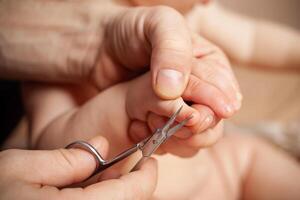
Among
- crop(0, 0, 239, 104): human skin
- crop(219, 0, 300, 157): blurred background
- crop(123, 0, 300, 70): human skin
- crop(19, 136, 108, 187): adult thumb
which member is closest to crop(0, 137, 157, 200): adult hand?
crop(19, 136, 108, 187): adult thumb

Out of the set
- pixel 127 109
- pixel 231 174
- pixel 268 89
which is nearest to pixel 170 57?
pixel 127 109

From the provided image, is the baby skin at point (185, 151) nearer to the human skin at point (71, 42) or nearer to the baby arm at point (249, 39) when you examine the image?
the human skin at point (71, 42)

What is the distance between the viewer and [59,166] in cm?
44

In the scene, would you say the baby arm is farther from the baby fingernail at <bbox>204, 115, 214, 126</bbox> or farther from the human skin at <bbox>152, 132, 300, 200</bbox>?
the baby fingernail at <bbox>204, 115, 214, 126</bbox>

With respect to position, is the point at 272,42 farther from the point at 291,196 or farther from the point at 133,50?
the point at 133,50

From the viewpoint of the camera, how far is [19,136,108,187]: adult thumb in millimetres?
434

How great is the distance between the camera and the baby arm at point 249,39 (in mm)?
1018

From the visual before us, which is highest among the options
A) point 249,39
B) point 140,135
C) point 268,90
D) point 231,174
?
point 140,135

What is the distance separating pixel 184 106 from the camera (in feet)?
1.51

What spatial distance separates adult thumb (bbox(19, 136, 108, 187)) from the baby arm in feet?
2.08

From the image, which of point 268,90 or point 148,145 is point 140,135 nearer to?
point 148,145

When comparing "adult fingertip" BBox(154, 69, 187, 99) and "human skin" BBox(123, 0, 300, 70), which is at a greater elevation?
"adult fingertip" BBox(154, 69, 187, 99)

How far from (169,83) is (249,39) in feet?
2.18

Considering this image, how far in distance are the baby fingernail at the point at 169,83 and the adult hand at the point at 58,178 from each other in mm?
101
